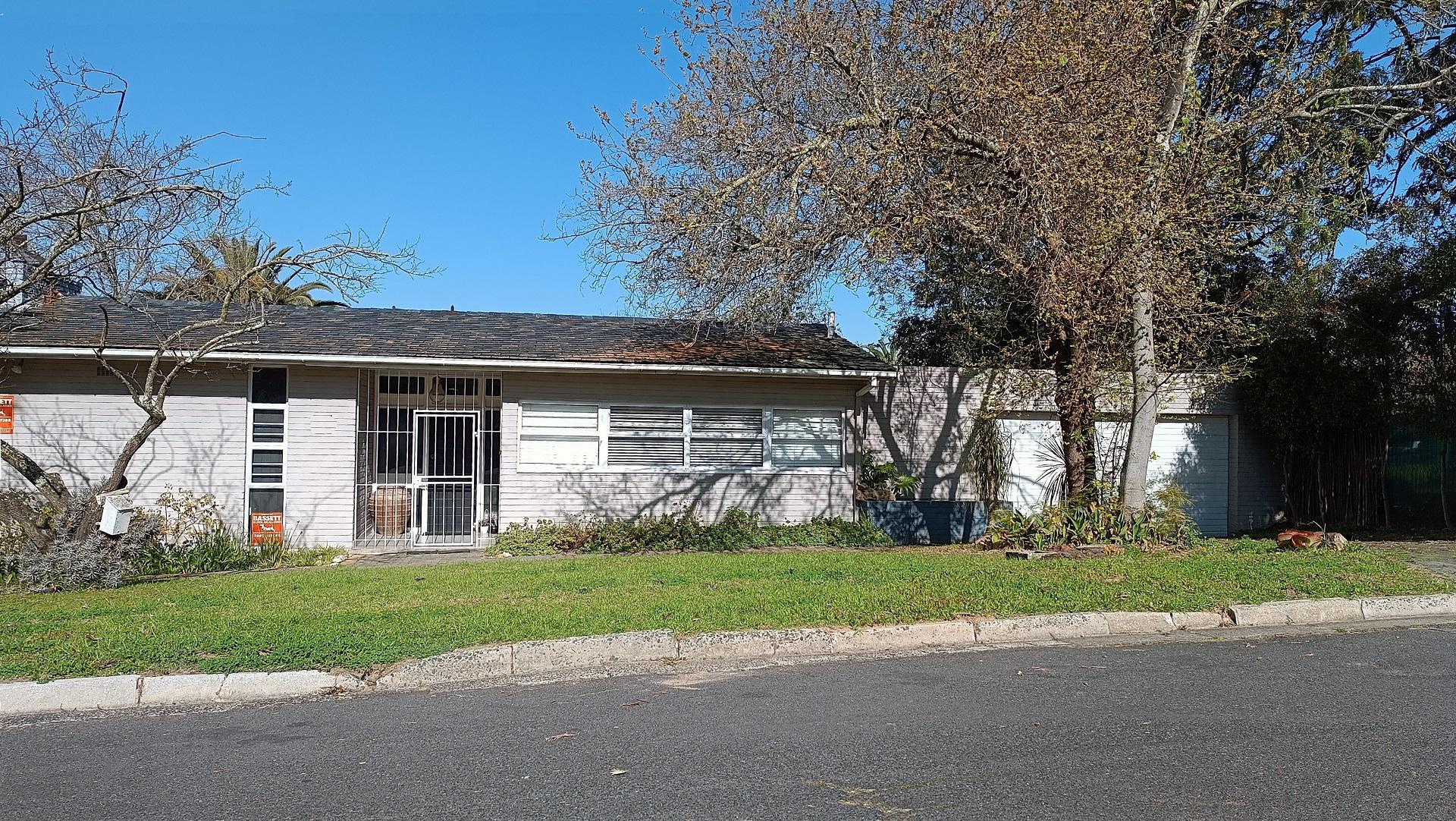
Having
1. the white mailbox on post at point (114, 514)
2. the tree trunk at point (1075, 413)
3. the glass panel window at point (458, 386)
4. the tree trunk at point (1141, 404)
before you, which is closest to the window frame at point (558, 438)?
the glass panel window at point (458, 386)

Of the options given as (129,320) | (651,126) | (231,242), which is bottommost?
(129,320)

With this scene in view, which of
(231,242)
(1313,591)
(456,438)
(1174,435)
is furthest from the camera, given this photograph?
(1174,435)

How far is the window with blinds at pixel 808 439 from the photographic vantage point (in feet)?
50.6

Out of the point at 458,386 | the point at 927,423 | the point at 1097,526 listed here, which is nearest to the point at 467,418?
the point at 458,386

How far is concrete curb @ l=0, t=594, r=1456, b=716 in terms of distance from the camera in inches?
256

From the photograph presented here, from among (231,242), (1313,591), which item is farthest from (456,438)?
(1313,591)

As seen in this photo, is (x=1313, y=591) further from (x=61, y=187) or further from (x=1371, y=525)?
(x=61, y=187)

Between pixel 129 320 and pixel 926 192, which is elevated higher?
pixel 926 192

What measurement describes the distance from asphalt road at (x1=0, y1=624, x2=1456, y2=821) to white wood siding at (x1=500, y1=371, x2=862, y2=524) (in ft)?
25.8

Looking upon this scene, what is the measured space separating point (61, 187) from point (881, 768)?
33.6 feet

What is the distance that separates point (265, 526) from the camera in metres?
13.9

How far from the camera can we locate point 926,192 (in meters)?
11.6

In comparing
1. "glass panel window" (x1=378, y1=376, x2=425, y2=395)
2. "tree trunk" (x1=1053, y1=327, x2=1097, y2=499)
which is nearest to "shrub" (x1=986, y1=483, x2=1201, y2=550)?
"tree trunk" (x1=1053, y1=327, x2=1097, y2=499)

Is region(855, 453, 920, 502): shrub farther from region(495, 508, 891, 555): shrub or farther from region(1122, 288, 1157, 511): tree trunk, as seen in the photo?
region(1122, 288, 1157, 511): tree trunk
